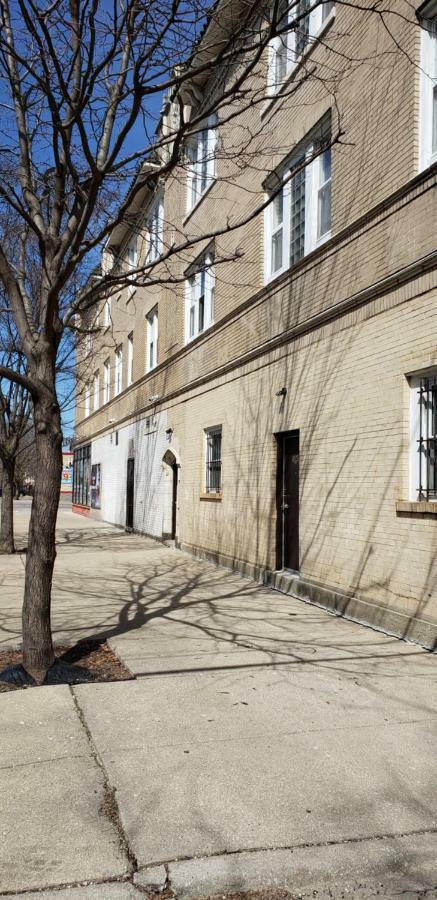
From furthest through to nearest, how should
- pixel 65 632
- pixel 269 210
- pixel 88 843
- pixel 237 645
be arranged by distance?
pixel 269 210
pixel 65 632
pixel 237 645
pixel 88 843

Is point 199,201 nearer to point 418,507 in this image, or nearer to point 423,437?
point 423,437

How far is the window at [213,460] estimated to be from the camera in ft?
47.9

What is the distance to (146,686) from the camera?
18.9ft

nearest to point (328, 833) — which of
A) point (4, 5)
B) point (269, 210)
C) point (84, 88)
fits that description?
point (84, 88)

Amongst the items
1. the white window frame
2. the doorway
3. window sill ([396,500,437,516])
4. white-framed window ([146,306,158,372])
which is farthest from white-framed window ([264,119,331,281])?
white-framed window ([146,306,158,372])

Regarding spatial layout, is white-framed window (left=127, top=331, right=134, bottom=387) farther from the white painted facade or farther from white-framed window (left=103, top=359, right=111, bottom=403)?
white-framed window (left=103, top=359, right=111, bottom=403)

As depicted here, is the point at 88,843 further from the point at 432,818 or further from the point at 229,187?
the point at 229,187

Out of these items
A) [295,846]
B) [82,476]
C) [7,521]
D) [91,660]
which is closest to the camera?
[295,846]

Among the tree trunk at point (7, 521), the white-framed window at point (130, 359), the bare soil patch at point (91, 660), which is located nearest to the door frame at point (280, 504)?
the bare soil patch at point (91, 660)

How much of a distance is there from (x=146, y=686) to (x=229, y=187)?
35.8 feet

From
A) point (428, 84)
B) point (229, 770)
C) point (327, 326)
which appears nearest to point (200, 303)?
point (327, 326)

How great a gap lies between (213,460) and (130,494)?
9.63m

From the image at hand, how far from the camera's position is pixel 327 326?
9.48m

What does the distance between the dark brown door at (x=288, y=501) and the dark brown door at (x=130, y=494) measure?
1294 cm
